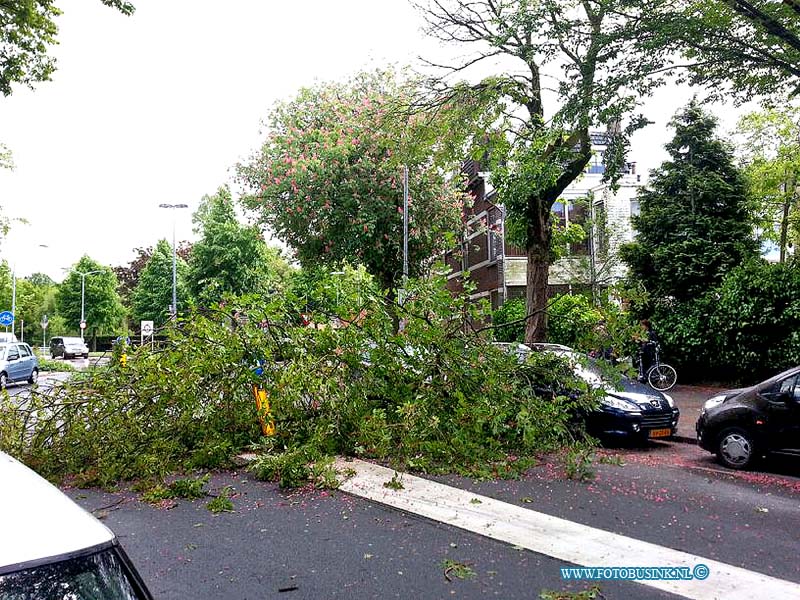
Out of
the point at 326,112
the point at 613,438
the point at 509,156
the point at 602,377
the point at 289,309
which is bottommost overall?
the point at 613,438

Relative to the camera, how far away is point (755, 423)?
8.70 meters

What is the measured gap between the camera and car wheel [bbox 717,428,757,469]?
28.8ft

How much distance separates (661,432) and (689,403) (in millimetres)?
5590

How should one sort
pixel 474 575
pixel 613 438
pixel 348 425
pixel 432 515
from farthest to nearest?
pixel 613 438, pixel 348 425, pixel 432 515, pixel 474 575

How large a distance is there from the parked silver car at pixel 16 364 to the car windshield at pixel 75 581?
25214 millimetres

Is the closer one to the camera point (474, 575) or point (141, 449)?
point (474, 575)

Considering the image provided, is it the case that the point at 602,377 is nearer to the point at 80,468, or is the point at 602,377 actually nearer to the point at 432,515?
the point at 432,515

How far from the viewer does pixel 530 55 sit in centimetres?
1262

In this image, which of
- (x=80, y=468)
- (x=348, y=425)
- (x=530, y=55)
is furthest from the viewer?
(x=530, y=55)

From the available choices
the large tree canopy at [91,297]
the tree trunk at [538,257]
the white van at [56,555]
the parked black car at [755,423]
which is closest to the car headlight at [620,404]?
the parked black car at [755,423]

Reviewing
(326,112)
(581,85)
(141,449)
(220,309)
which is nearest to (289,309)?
(220,309)

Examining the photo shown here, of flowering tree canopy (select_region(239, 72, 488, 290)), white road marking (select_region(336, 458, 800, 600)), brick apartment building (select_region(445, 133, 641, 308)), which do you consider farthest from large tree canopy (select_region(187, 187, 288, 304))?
white road marking (select_region(336, 458, 800, 600))

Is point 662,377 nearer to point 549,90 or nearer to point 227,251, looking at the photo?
point 549,90

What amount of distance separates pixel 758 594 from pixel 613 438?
6.11 meters
